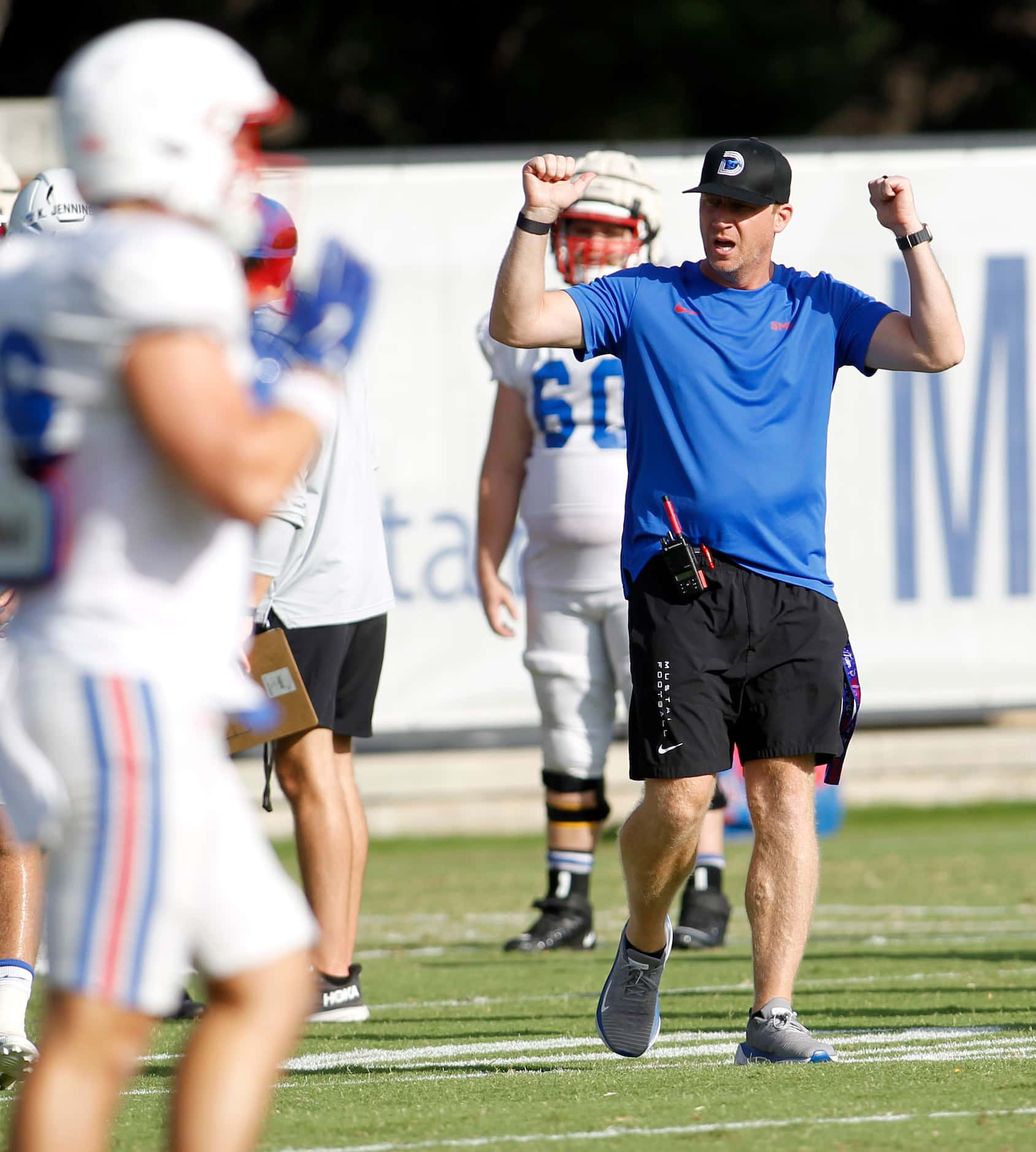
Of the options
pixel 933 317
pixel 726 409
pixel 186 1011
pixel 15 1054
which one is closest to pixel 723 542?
pixel 726 409

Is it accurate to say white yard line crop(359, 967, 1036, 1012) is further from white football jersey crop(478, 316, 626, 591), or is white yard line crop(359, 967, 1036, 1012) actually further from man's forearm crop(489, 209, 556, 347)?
man's forearm crop(489, 209, 556, 347)

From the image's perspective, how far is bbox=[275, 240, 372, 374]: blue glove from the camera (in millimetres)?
3033

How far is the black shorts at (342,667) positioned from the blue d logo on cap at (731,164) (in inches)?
68.1

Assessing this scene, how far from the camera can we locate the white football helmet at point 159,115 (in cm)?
293

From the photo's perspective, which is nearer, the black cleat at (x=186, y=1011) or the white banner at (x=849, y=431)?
the black cleat at (x=186, y=1011)

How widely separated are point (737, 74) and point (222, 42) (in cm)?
1600

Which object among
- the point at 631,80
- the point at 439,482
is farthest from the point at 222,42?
the point at 631,80

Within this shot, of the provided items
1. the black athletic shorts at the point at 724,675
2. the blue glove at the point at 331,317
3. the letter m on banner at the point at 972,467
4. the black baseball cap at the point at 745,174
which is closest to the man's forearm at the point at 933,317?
the black baseball cap at the point at 745,174

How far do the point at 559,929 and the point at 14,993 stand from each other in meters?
2.81

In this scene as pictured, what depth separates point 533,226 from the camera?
4.96 meters

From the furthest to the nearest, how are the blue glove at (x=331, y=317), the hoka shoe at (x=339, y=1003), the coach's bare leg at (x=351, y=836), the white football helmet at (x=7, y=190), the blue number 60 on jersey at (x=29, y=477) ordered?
the coach's bare leg at (x=351, y=836) → the hoka shoe at (x=339, y=1003) → the white football helmet at (x=7, y=190) → the blue glove at (x=331, y=317) → the blue number 60 on jersey at (x=29, y=477)

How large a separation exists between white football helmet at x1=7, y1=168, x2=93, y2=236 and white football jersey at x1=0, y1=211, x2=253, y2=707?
2.47m

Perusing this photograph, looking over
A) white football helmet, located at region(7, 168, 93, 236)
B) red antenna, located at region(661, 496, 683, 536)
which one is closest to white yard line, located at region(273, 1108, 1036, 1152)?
red antenna, located at region(661, 496, 683, 536)

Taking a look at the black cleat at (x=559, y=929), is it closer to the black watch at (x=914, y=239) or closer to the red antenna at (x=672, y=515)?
the red antenna at (x=672, y=515)
